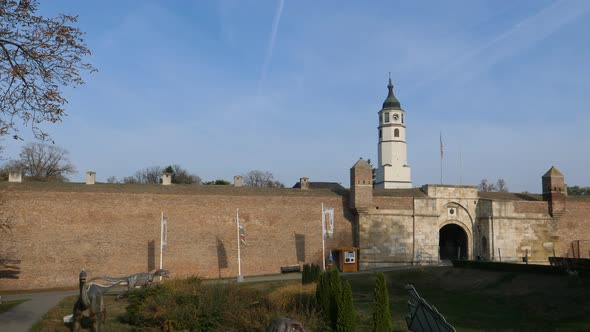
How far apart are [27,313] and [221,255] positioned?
1334 centimetres

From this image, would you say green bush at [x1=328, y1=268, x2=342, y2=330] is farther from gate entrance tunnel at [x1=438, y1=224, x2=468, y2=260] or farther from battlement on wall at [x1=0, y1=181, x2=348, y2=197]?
gate entrance tunnel at [x1=438, y1=224, x2=468, y2=260]

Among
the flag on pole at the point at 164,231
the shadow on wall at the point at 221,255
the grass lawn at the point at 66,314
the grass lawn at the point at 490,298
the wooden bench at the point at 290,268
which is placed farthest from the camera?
the wooden bench at the point at 290,268

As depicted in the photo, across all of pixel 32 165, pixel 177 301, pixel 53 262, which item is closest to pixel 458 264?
pixel 177 301

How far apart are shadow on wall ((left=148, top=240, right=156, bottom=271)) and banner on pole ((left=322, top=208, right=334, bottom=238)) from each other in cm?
963

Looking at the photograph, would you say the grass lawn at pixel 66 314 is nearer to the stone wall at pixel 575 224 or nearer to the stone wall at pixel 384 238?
the stone wall at pixel 384 238

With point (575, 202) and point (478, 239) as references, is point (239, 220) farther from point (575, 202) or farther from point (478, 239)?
point (575, 202)

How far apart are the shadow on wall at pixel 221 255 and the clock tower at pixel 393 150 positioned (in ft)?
126

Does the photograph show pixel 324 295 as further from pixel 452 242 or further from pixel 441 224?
pixel 452 242

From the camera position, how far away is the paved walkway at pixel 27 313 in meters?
15.7

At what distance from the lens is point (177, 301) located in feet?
49.6

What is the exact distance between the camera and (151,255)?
97.1ft

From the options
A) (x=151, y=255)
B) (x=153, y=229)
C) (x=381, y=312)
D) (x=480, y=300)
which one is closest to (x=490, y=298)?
(x=480, y=300)

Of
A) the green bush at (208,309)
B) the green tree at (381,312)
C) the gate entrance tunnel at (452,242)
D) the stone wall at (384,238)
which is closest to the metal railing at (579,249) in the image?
the gate entrance tunnel at (452,242)

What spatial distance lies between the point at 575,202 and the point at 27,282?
1313 inches
